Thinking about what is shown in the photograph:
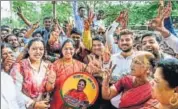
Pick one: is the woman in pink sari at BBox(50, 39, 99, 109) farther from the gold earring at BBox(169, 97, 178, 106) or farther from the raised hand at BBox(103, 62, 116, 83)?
the gold earring at BBox(169, 97, 178, 106)

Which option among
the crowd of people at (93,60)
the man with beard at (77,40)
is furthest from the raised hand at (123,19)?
the man with beard at (77,40)

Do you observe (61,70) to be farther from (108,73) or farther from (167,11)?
(167,11)

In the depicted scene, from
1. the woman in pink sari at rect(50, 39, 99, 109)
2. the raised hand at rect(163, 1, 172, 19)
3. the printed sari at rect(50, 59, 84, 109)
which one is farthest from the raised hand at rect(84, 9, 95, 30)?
the raised hand at rect(163, 1, 172, 19)

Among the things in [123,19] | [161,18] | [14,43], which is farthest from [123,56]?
[14,43]

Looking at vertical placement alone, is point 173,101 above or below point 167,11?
below

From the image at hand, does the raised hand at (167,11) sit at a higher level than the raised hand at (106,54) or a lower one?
higher

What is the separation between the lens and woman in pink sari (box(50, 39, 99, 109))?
282 cm

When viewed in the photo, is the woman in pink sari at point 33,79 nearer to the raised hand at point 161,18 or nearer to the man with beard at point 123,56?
the man with beard at point 123,56

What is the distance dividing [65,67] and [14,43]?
373 mm

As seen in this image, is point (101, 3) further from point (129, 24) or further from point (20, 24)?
point (20, 24)

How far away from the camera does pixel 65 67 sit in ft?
9.32

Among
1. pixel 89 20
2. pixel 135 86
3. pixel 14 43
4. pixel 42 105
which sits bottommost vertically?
pixel 42 105

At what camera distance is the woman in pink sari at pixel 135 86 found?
9.15 feet

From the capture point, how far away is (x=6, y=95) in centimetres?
287
